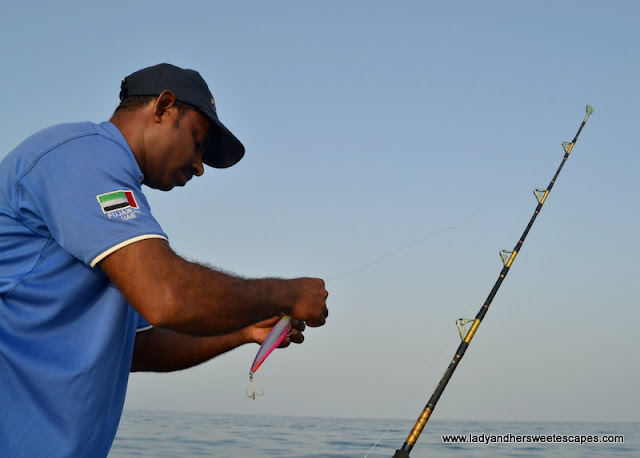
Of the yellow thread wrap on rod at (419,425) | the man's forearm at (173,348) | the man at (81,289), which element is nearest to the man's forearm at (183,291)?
the man at (81,289)

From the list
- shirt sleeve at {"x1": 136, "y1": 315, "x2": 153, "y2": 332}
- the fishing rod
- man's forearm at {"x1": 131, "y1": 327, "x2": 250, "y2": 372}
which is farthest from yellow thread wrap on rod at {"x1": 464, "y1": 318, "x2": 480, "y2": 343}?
shirt sleeve at {"x1": 136, "y1": 315, "x2": 153, "y2": 332}

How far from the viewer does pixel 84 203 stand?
5.69 feet

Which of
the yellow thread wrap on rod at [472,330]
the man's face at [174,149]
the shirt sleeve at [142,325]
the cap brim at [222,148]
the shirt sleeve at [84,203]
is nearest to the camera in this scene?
the shirt sleeve at [84,203]

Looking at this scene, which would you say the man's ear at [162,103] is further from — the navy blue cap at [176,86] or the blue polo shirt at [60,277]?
the blue polo shirt at [60,277]

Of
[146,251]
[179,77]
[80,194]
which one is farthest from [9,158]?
[179,77]

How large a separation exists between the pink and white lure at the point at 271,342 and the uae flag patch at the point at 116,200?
888 mm

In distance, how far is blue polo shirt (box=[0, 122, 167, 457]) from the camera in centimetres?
174

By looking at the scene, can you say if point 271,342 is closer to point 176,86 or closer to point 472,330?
point 176,86

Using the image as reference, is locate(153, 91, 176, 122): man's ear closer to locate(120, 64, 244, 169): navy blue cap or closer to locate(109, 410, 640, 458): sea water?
locate(120, 64, 244, 169): navy blue cap

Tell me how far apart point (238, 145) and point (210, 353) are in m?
0.92

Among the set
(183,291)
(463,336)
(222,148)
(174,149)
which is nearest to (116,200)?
(183,291)

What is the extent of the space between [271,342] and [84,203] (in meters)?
1.06

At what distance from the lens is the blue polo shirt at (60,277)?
5.71 feet

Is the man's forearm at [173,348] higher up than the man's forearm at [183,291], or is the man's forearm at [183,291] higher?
the man's forearm at [183,291]
